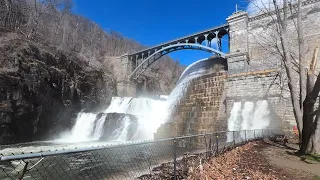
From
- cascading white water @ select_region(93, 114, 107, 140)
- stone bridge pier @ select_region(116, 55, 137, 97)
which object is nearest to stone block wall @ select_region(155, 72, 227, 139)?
cascading white water @ select_region(93, 114, 107, 140)

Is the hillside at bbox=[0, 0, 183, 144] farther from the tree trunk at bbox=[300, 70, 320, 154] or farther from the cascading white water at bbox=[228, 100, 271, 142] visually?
the tree trunk at bbox=[300, 70, 320, 154]

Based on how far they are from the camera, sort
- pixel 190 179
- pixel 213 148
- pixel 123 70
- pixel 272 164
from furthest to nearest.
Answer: pixel 123 70
pixel 213 148
pixel 272 164
pixel 190 179

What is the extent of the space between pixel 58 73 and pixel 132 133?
11.7m

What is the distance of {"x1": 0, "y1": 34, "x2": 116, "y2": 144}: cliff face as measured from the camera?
20.7m

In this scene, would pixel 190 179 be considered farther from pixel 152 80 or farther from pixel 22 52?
pixel 152 80

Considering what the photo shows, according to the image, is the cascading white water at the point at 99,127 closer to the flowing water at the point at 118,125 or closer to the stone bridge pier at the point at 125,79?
the flowing water at the point at 118,125

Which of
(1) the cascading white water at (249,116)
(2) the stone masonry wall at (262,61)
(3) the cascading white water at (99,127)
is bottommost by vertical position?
(3) the cascading white water at (99,127)

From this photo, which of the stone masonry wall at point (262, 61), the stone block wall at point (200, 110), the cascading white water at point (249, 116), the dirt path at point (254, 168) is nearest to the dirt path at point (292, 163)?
the dirt path at point (254, 168)

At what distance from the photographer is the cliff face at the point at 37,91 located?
67.9ft

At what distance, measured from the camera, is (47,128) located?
81.5 feet

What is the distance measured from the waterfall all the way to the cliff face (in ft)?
7.50

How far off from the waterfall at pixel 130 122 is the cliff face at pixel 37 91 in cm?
229

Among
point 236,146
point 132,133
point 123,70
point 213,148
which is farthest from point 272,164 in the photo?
point 123,70

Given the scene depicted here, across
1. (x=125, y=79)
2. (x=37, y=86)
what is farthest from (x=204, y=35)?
(x=37, y=86)
